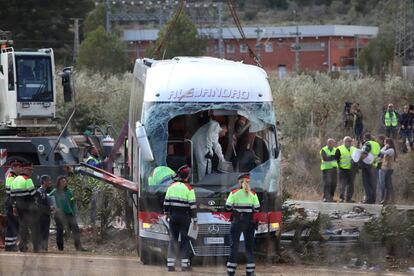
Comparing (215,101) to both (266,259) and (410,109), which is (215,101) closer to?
(266,259)

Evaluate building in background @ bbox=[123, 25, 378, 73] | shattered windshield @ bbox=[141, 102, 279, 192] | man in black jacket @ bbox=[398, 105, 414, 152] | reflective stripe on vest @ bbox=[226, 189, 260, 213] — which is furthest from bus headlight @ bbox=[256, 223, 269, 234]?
building in background @ bbox=[123, 25, 378, 73]

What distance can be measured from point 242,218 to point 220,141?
222cm

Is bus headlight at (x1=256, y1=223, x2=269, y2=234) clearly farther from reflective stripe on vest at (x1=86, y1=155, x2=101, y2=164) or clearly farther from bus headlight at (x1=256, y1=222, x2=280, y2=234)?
reflective stripe on vest at (x1=86, y1=155, x2=101, y2=164)

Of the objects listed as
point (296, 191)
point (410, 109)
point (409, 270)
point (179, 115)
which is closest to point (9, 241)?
point (179, 115)

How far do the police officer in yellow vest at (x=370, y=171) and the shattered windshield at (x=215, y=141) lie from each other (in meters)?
9.59

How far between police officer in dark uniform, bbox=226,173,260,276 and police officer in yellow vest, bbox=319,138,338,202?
11.7 meters

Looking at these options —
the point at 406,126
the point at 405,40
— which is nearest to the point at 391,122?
the point at 406,126

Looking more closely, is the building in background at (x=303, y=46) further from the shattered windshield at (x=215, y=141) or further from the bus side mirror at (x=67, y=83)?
the shattered windshield at (x=215, y=141)

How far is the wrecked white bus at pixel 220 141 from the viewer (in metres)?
16.2

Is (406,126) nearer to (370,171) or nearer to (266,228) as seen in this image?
(370,171)

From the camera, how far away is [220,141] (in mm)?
17078

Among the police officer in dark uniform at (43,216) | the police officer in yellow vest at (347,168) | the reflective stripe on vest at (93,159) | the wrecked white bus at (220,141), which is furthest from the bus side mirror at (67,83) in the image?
the wrecked white bus at (220,141)

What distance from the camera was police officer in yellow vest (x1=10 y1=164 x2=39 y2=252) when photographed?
57.6ft

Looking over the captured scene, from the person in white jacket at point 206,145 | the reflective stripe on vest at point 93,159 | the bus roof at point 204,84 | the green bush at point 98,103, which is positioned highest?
the bus roof at point 204,84
